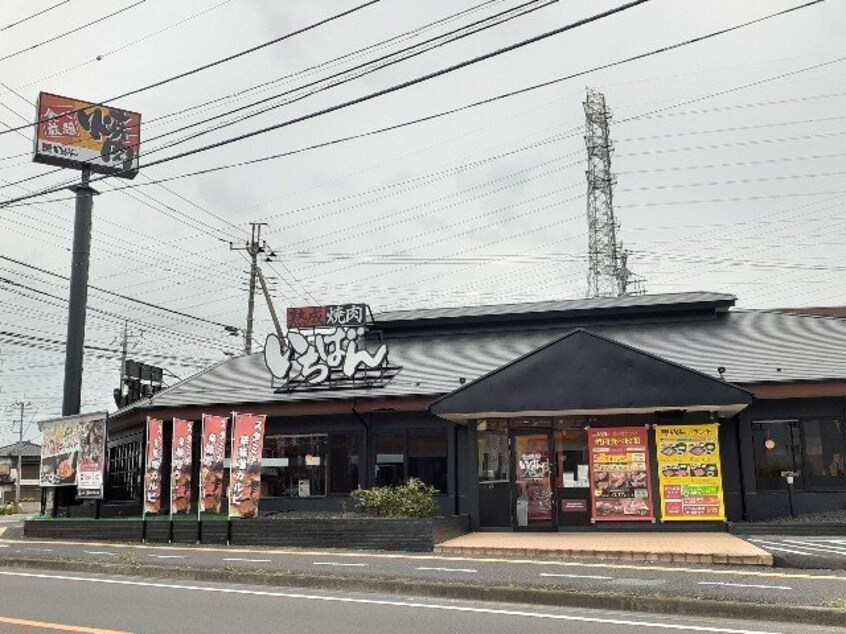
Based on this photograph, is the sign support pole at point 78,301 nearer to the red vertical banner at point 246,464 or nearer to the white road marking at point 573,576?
the red vertical banner at point 246,464

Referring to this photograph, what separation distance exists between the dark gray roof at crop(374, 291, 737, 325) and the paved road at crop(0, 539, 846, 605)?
10.6 meters

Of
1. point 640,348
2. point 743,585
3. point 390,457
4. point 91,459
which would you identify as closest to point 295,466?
point 390,457

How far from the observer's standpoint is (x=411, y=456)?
2073cm

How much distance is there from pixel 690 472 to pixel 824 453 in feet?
10.2

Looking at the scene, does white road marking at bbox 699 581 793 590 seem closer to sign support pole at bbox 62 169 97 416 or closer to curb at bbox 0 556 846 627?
curb at bbox 0 556 846 627

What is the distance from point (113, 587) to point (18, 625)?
3.22 m

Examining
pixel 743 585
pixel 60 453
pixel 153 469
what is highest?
pixel 60 453

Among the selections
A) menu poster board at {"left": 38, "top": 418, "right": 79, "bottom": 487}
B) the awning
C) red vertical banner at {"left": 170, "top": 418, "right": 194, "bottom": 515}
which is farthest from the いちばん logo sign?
the awning

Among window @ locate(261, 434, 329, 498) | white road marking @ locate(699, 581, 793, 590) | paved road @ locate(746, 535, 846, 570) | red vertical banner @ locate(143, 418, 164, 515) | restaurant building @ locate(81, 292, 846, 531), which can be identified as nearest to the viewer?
white road marking @ locate(699, 581, 793, 590)

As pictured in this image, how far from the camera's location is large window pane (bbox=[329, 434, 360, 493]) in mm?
21312

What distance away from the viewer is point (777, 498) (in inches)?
699

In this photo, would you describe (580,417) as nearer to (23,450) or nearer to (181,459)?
(181,459)

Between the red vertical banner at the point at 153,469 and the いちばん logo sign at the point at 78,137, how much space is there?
14408 mm

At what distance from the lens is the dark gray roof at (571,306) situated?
74.6ft
